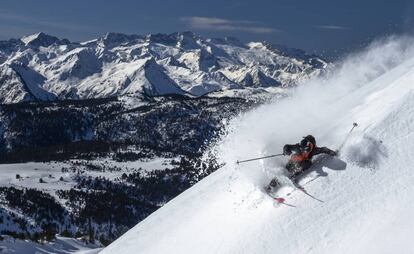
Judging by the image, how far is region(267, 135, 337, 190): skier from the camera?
15.3 meters

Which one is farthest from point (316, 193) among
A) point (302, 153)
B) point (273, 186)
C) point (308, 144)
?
point (273, 186)

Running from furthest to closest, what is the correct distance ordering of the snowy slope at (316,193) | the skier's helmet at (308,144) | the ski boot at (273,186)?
the ski boot at (273,186) < the skier's helmet at (308,144) < the snowy slope at (316,193)

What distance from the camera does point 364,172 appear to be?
14906 millimetres

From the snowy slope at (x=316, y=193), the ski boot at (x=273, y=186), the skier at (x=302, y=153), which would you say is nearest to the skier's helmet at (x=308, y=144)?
the skier at (x=302, y=153)

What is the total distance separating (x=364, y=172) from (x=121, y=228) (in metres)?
190

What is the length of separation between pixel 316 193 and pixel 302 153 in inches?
47.5

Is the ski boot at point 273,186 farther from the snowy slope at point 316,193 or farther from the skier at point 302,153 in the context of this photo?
Answer: the skier at point 302,153

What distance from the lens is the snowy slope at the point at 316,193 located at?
539 inches

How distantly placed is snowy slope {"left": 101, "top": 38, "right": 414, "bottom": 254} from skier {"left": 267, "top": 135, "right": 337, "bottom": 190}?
1.42ft

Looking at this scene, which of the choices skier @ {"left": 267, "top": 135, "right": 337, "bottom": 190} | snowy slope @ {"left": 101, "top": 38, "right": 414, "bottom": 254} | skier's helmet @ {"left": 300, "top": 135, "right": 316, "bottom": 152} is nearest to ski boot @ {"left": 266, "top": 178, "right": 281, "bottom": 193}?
snowy slope @ {"left": 101, "top": 38, "right": 414, "bottom": 254}

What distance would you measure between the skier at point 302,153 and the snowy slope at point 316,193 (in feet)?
1.42

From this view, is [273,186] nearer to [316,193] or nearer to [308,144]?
[316,193]

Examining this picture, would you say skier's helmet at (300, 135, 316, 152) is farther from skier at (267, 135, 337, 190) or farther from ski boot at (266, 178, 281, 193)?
ski boot at (266, 178, 281, 193)

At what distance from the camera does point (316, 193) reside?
49.9 ft
